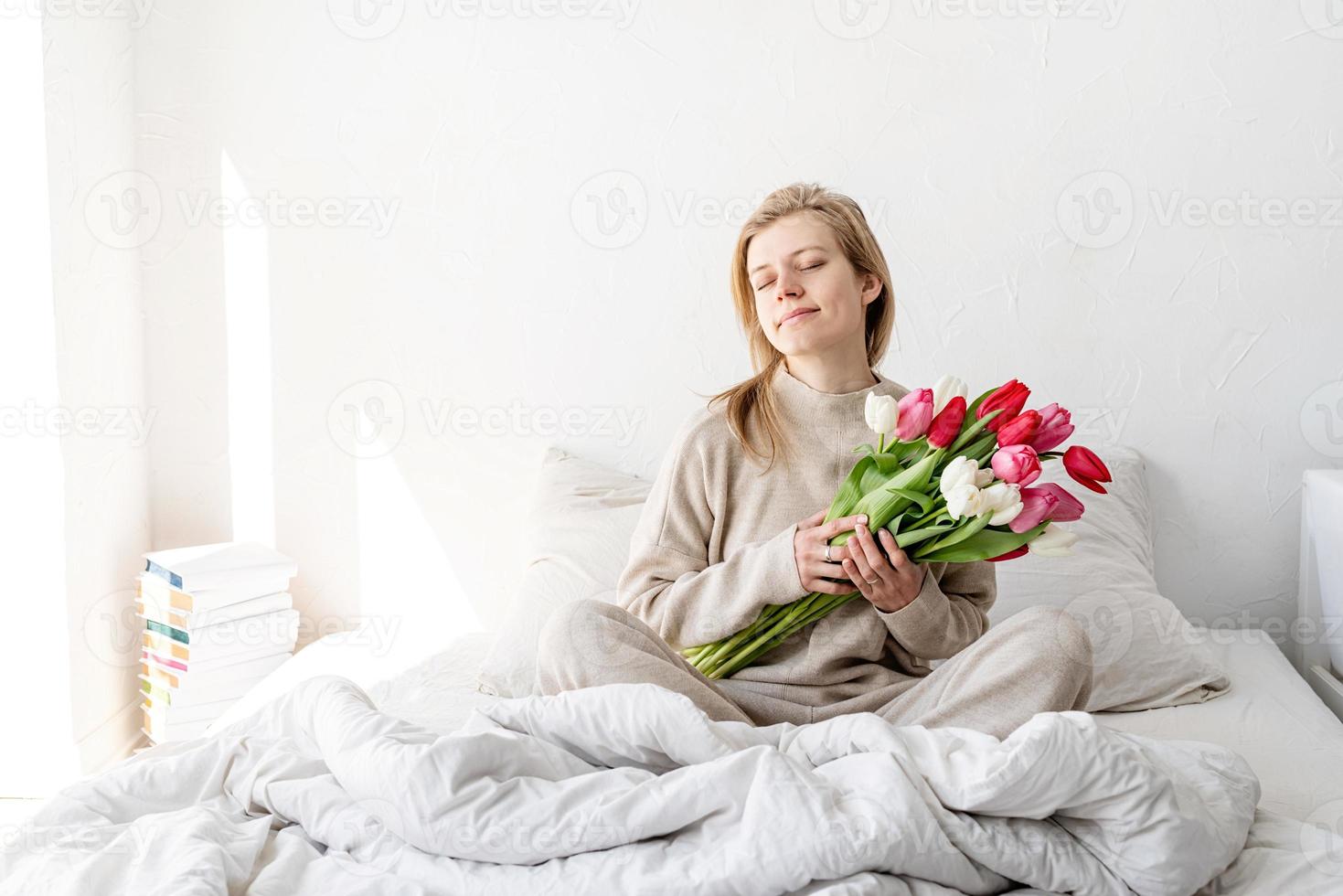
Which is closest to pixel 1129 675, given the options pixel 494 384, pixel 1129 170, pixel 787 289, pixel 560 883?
pixel 787 289

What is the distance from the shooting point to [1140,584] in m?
1.92

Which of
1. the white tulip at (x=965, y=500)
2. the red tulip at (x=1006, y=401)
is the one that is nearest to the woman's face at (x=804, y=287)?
the red tulip at (x=1006, y=401)

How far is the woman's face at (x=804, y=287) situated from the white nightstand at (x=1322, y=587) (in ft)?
3.18

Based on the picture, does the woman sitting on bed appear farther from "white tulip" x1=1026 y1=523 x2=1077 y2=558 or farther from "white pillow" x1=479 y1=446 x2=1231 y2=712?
"white pillow" x1=479 y1=446 x2=1231 y2=712

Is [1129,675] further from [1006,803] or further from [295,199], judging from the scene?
[295,199]

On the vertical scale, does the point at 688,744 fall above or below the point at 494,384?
below

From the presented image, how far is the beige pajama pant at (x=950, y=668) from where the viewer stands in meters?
1.32

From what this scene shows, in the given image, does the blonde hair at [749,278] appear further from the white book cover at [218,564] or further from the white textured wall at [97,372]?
the white textured wall at [97,372]

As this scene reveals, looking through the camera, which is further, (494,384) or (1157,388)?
(494,384)

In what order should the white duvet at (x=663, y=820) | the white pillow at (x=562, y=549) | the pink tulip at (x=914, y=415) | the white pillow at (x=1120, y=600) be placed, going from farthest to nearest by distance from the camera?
1. the white pillow at (x=562, y=549)
2. the white pillow at (x=1120, y=600)
3. the pink tulip at (x=914, y=415)
4. the white duvet at (x=663, y=820)

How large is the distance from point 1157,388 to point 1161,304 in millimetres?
157

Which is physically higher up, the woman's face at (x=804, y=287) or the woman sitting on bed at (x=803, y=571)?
the woman's face at (x=804, y=287)

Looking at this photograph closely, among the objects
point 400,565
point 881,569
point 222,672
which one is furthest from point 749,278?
point 222,672

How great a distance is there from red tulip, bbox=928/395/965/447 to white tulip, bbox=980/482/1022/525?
0.10m
